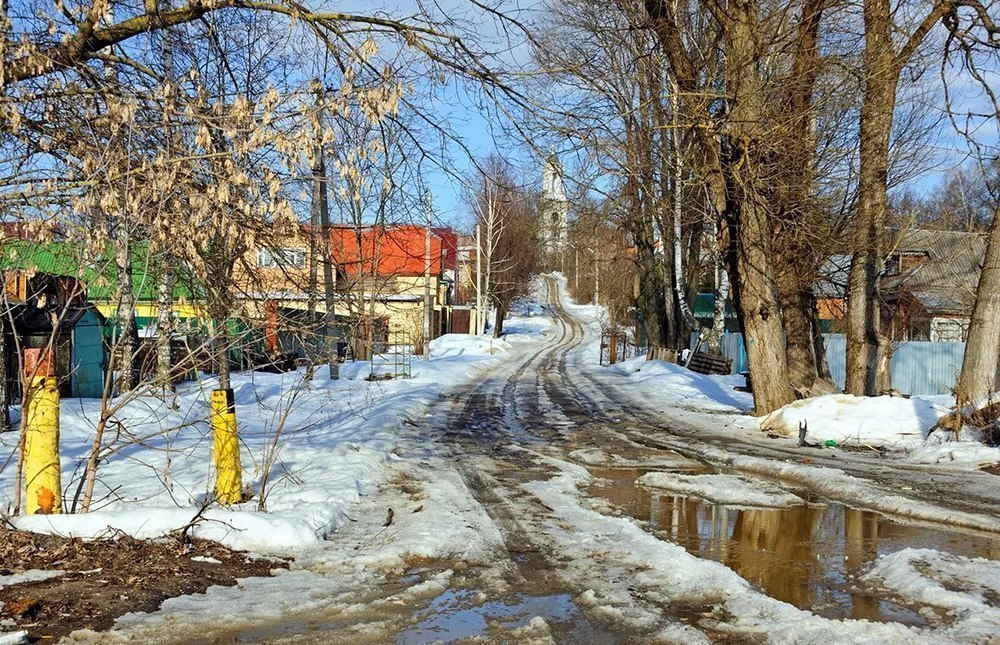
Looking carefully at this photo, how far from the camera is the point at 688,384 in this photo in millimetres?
22922

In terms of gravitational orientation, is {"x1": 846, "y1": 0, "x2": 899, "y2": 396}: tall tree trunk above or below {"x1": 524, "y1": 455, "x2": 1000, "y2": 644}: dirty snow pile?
above

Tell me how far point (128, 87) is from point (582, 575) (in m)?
4.91

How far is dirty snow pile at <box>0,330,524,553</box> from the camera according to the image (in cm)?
567

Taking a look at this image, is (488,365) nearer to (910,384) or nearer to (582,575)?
(910,384)

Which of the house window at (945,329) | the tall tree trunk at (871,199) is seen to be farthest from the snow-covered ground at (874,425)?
the house window at (945,329)

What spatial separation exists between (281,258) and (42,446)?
94.7 inches

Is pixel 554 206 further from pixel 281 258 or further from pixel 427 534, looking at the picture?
pixel 427 534

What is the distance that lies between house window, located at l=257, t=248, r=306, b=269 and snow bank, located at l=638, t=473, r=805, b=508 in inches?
165

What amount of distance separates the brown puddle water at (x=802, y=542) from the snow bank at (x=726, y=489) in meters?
0.19

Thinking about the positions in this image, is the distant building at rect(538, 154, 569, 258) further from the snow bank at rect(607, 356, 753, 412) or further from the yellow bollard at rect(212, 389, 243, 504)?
the snow bank at rect(607, 356, 753, 412)

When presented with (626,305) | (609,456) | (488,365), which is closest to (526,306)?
(626,305)

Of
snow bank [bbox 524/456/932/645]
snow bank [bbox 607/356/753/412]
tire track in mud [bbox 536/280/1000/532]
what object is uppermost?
snow bank [bbox 524/456/932/645]

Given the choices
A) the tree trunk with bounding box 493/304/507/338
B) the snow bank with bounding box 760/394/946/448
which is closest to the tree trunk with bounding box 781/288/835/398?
the snow bank with bounding box 760/394/946/448

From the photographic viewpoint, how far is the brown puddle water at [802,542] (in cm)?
493
